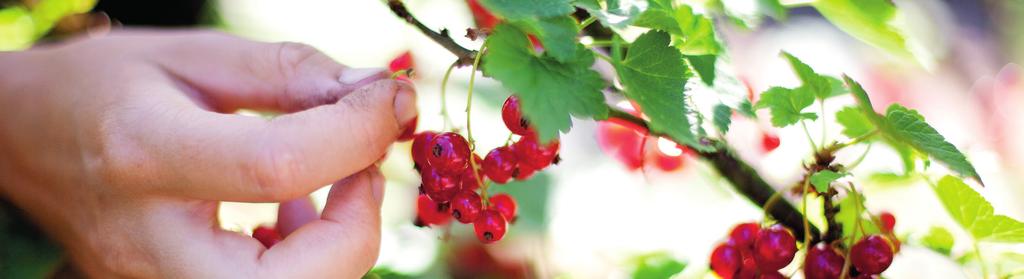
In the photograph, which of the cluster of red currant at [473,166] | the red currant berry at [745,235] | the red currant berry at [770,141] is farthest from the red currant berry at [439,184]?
the red currant berry at [770,141]

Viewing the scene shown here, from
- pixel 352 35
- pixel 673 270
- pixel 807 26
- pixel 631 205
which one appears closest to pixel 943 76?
pixel 807 26

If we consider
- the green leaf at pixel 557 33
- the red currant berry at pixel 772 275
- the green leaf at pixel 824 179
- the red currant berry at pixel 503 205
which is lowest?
the red currant berry at pixel 503 205

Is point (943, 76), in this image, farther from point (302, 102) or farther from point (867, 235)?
point (302, 102)

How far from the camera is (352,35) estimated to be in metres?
1.39

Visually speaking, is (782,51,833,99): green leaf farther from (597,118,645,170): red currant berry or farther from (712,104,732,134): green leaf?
(597,118,645,170): red currant berry

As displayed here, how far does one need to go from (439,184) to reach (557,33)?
0.20 meters

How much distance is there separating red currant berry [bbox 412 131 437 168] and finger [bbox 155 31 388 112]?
0.24ft

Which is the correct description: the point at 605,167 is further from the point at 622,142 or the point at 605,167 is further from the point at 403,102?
the point at 403,102

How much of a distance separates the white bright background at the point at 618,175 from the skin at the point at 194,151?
0.50 ft

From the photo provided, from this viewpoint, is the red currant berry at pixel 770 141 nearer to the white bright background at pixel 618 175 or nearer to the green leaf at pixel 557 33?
the white bright background at pixel 618 175

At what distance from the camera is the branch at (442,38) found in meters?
0.48

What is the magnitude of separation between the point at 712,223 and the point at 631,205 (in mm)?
161

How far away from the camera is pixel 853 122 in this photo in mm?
547

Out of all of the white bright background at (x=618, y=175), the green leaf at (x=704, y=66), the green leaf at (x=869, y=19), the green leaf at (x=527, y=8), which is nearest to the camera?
the green leaf at (x=527, y=8)
